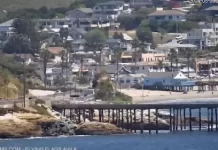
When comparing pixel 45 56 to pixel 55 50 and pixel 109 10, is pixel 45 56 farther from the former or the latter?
pixel 109 10

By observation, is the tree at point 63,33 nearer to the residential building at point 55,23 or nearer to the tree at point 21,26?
the residential building at point 55,23

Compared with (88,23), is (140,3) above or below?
above

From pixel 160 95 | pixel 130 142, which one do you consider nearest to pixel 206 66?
pixel 160 95

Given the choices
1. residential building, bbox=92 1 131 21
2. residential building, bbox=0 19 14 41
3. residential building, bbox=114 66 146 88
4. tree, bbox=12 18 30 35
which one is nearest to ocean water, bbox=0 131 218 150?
residential building, bbox=114 66 146 88

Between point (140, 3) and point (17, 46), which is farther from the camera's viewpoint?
point (140, 3)

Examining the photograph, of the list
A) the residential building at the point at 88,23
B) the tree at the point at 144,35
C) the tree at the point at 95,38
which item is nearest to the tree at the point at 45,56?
the tree at the point at 95,38

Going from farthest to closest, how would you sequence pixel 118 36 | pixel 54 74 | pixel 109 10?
1. pixel 109 10
2. pixel 118 36
3. pixel 54 74

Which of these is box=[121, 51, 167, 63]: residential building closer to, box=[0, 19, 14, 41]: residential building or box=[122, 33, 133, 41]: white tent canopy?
box=[122, 33, 133, 41]: white tent canopy
